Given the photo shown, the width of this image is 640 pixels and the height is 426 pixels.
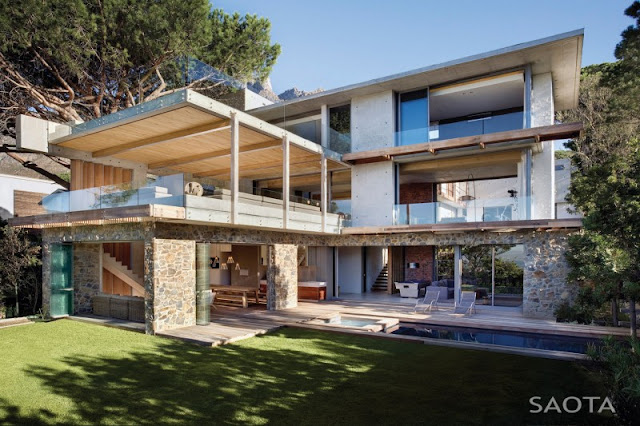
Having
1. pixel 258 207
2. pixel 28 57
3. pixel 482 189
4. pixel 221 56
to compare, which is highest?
pixel 221 56

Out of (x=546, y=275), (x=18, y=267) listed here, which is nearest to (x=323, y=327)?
(x=546, y=275)

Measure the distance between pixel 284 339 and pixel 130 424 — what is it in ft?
16.5

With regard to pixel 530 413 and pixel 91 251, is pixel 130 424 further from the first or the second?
pixel 91 251

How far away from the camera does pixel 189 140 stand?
13.5m

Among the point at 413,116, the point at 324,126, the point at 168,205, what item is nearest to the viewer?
the point at 168,205

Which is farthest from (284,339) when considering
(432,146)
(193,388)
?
(432,146)

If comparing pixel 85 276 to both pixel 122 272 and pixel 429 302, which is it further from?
pixel 429 302

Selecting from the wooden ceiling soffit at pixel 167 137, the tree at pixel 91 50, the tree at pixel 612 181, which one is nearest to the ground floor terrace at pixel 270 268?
the tree at pixel 612 181

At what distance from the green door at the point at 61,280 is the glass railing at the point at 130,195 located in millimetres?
2090

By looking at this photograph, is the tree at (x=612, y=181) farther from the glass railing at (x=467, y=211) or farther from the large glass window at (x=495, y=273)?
the large glass window at (x=495, y=273)

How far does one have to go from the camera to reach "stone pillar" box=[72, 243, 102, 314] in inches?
544

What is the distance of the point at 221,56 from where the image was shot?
1988 centimetres

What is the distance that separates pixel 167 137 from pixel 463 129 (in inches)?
395

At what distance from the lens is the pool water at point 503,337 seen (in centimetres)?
987
